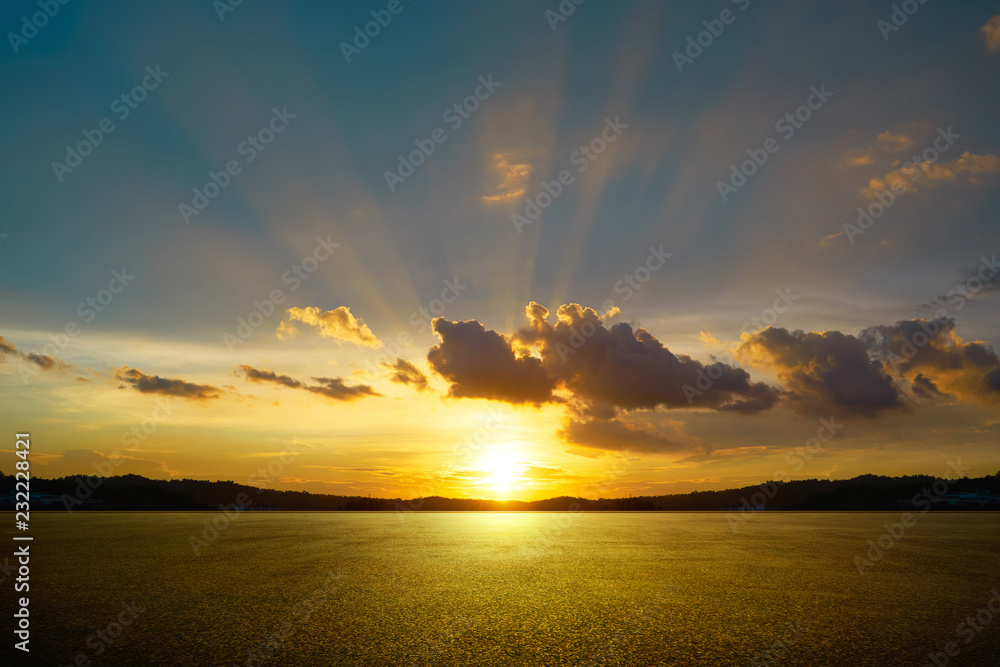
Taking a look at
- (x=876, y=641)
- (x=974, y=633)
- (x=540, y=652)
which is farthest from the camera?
(x=974, y=633)

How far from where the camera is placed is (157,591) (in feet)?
37.0

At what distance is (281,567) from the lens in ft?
48.6

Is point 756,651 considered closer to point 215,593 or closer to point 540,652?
point 540,652

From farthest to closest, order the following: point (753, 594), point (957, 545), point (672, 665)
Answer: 1. point (957, 545)
2. point (753, 594)
3. point (672, 665)

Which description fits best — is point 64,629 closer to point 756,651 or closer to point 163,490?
point 756,651

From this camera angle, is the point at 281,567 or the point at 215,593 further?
the point at 281,567

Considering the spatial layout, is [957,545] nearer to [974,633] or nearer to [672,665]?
[974,633]

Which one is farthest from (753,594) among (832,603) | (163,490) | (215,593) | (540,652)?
(163,490)

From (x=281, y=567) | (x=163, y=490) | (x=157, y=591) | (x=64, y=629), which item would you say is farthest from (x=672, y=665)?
(x=163, y=490)

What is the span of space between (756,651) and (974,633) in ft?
13.6

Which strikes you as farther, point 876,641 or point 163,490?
point 163,490

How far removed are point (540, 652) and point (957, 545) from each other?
2388 cm

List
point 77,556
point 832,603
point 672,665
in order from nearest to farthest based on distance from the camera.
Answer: point 672,665, point 832,603, point 77,556

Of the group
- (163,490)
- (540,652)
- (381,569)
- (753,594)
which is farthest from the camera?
(163,490)
